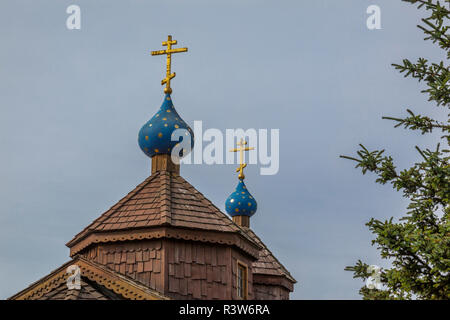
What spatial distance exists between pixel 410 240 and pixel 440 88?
250 centimetres

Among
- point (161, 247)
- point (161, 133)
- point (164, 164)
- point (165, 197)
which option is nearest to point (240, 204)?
point (164, 164)

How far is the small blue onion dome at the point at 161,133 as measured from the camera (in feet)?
60.1

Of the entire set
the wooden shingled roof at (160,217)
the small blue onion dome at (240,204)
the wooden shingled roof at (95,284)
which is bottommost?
the wooden shingled roof at (95,284)

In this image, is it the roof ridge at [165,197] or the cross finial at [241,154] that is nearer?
the roof ridge at [165,197]

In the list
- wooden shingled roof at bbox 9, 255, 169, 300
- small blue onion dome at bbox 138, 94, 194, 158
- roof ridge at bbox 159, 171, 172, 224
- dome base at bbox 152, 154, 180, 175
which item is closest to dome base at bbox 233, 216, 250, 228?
small blue onion dome at bbox 138, 94, 194, 158

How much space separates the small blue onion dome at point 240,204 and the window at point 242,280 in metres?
7.55

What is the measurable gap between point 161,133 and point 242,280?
14.0 ft

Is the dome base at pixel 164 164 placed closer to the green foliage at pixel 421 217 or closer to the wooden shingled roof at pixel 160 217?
the wooden shingled roof at pixel 160 217

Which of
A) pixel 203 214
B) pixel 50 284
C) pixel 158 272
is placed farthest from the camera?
pixel 203 214

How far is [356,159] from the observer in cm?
Answer: 1111

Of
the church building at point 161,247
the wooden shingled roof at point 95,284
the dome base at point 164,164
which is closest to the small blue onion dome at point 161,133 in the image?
the church building at point 161,247
